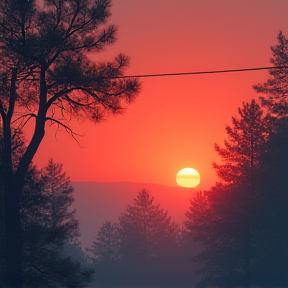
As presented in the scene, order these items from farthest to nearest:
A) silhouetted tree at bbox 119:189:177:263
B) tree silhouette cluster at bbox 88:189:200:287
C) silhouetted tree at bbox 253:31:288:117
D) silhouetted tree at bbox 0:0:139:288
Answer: silhouetted tree at bbox 119:189:177:263 → tree silhouette cluster at bbox 88:189:200:287 → silhouetted tree at bbox 253:31:288:117 → silhouetted tree at bbox 0:0:139:288

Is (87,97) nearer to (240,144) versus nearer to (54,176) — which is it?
(240,144)

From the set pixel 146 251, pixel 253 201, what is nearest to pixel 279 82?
pixel 253 201

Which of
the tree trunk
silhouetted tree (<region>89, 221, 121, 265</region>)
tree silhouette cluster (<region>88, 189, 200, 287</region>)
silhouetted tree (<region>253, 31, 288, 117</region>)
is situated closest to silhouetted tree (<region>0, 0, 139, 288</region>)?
the tree trunk

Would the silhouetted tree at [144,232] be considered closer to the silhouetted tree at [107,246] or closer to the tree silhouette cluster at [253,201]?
the silhouetted tree at [107,246]

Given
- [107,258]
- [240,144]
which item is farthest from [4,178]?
[107,258]

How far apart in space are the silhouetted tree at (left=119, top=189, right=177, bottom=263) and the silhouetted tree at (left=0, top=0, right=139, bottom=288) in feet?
162

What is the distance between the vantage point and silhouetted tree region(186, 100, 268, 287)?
1455 inches

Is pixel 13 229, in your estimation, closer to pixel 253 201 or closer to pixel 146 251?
pixel 253 201

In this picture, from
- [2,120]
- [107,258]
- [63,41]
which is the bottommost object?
[107,258]

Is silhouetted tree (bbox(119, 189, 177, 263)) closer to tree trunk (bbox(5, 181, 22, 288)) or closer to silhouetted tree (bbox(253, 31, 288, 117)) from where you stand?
silhouetted tree (bbox(253, 31, 288, 117))

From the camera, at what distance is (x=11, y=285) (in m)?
13.6

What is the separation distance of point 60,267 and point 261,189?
25.2 m

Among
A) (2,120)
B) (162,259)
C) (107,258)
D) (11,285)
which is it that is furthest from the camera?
(107,258)

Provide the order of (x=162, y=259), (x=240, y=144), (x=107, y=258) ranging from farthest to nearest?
(x=107, y=258) → (x=162, y=259) → (x=240, y=144)
